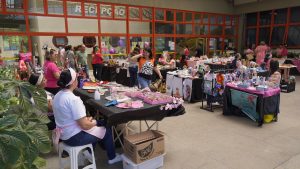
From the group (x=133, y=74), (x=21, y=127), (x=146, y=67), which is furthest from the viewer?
(x=133, y=74)

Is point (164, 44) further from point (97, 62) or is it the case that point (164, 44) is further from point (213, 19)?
point (97, 62)

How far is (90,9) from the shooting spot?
9.42 metres

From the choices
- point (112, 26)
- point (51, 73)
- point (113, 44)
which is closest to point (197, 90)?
point (51, 73)

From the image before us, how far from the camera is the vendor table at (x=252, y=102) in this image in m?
4.20

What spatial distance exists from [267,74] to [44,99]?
267 inches

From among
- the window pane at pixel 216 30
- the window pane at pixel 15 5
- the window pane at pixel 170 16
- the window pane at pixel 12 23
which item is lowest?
the window pane at pixel 12 23

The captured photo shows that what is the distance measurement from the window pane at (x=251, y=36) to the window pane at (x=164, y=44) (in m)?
5.61

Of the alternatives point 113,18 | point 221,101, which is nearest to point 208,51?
point 113,18

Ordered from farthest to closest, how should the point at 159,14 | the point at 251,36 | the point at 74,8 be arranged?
the point at 251,36 → the point at 159,14 → the point at 74,8

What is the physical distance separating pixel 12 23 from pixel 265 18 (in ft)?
41.9

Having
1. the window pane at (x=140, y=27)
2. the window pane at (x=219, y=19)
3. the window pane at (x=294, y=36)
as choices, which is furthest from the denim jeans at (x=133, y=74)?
the window pane at (x=294, y=36)

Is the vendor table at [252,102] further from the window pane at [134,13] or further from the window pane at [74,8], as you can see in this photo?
the window pane at [134,13]

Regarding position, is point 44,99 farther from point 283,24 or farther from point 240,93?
point 283,24

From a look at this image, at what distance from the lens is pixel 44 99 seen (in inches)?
69.8
